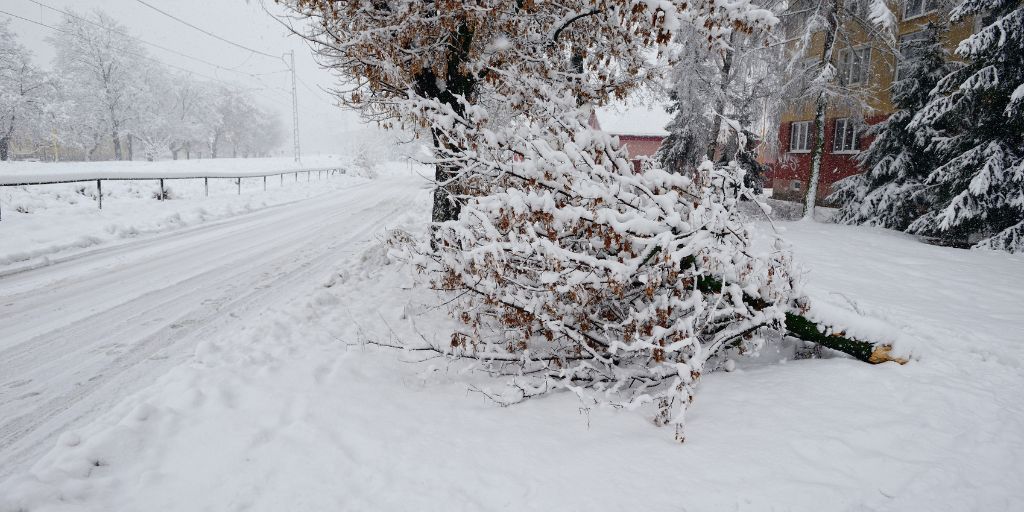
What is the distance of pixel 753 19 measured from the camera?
440 centimetres

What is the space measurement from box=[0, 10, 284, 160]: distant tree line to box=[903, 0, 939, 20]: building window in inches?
2298

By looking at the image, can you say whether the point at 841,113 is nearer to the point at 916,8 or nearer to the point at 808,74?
the point at 808,74

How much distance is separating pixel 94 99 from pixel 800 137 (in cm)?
6143

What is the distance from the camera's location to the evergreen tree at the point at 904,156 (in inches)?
541

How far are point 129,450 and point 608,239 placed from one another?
139 inches

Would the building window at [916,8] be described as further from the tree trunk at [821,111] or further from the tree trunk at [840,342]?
the tree trunk at [840,342]

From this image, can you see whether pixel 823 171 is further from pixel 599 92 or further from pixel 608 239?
pixel 608 239

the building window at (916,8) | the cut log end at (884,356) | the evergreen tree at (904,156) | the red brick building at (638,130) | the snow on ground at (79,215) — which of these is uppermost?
the building window at (916,8)

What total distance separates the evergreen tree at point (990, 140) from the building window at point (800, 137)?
1152 cm

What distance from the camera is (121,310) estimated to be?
18.1 feet

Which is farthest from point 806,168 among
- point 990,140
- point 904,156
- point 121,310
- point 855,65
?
point 121,310

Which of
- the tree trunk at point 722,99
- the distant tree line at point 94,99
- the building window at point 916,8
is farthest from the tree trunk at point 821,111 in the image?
the distant tree line at point 94,99

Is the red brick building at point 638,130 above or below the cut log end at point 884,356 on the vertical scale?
above

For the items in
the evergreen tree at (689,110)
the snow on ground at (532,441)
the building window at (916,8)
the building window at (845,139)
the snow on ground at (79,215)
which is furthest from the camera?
the building window at (845,139)
